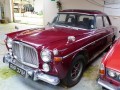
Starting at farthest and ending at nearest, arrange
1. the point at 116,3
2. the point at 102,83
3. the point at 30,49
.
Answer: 1. the point at 116,3
2. the point at 30,49
3. the point at 102,83

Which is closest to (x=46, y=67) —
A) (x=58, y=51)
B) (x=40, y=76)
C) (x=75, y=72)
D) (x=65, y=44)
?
(x=40, y=76)

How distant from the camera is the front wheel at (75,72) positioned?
2.66 m

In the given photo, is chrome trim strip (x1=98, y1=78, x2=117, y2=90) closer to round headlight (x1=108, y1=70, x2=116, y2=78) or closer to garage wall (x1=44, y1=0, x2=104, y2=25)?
round headlight (x1=108, y1=70, x2=116, y2=78)

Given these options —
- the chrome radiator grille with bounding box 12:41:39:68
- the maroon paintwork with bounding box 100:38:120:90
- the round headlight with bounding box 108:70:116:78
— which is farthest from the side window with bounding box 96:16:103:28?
the chrome radiator grille with bounding box 12:41:39:68

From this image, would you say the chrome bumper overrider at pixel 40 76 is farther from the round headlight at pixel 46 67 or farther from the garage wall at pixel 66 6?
the garage wall at pixel 66 6

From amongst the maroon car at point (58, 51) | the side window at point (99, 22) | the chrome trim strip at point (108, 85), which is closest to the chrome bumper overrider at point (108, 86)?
the chrome trim strip at point (108, 85)

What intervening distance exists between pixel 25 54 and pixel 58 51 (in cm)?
65

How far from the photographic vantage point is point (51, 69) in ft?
7.74

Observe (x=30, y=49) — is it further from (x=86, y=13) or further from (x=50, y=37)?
(x=86, y=13)

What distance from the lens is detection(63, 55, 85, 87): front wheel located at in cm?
266

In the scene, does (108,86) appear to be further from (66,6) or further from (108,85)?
(66,6)

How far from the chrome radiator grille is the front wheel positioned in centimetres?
59

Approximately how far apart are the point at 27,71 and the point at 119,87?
4.57ft

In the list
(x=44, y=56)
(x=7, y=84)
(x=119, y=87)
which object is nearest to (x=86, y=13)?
A: (x=44, y=56)
